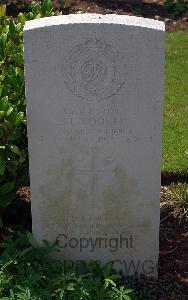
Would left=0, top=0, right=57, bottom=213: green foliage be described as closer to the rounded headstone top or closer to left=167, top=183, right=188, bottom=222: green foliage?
the rounded headstone top

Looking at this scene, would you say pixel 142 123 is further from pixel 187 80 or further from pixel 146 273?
pixel 187 80

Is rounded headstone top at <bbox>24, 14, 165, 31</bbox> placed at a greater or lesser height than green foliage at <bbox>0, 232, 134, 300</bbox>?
greater

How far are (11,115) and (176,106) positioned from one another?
3.26m

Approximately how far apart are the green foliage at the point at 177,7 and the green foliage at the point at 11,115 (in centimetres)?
544

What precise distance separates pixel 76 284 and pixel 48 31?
5.32 feet

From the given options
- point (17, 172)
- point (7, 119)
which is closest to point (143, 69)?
point (7, 119)

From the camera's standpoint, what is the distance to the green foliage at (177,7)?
32.7 ft

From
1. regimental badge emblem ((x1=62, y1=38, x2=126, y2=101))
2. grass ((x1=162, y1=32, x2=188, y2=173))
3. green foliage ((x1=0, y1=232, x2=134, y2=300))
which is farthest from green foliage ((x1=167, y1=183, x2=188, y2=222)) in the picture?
regimental badge emblem ((x1=62, y1=38, x2=126, y2=101))

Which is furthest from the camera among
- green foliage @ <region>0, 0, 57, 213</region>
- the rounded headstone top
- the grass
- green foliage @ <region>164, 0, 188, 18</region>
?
green foliage @ <region>164, 0, 188, 18</region>

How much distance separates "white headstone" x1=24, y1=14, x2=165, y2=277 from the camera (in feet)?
12.2

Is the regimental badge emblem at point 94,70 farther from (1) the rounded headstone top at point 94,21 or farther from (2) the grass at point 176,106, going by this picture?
(2) the grass at point 176,106

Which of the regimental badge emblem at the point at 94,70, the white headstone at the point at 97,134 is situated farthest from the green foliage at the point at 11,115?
the regimental badge emblem at the point at 94,70

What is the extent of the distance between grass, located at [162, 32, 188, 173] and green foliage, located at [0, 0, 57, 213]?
1.66 meters

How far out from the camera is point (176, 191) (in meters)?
5.20
